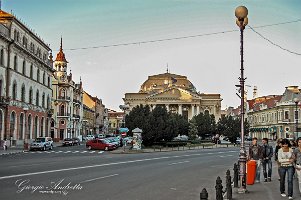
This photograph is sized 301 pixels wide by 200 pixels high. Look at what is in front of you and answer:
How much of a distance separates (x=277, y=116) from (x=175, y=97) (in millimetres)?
35070

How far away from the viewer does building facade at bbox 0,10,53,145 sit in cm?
4712

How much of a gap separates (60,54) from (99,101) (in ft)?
161

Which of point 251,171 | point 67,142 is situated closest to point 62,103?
point 67,142

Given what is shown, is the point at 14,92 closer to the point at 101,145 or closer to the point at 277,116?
the point at 101,145

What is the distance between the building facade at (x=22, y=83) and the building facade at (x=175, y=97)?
5452cm

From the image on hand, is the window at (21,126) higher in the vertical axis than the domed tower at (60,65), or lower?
lower

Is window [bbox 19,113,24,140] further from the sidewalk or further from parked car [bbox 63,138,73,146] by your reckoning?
the sidewalk

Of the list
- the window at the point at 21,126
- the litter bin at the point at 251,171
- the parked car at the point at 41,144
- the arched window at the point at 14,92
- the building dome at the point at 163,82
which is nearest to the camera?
the litter bin at the point at 251,171

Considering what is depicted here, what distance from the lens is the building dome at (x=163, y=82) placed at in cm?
13412

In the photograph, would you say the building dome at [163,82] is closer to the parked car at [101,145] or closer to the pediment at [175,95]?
the pediment at [175,95]

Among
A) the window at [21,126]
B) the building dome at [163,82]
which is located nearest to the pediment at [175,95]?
the building dome at [163,82]

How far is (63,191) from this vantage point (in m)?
12.2

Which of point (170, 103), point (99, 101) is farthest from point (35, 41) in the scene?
point (99, 101)

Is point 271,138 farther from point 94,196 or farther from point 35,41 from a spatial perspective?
point 94,196
